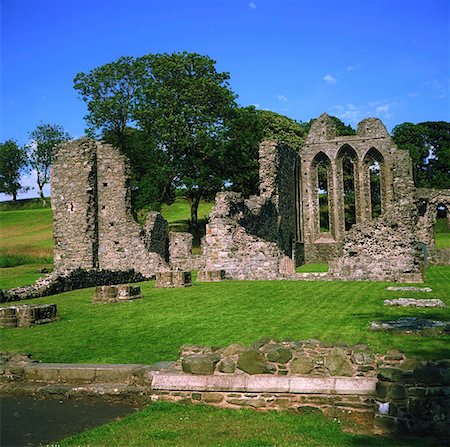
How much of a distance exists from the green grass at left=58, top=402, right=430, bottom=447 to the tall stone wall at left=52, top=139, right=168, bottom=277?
19.3m

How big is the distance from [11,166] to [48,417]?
74.9 m

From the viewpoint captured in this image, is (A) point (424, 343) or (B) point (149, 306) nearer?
(A) point (424, 343)

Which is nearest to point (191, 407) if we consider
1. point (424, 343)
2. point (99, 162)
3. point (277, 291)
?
point (424, 343)

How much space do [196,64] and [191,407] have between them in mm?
34682

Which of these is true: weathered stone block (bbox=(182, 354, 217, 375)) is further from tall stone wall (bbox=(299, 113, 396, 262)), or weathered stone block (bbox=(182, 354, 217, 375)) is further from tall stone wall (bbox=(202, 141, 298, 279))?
tall stone wall (bbox=(299, 113, 396, 262))

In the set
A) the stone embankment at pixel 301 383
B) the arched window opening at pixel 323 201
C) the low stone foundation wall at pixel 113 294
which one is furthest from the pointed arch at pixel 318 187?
the stone embankment at pixel 301 383

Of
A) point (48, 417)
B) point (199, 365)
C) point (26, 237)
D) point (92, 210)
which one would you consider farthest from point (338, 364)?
point (26, 237)

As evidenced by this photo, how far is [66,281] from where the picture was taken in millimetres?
18516

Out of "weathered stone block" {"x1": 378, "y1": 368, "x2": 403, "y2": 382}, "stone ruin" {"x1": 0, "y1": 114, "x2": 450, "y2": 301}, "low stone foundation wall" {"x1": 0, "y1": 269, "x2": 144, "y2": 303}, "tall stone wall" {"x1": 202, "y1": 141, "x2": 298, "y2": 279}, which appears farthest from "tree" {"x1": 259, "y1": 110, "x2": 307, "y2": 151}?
"weathered stone block" {"x1": 378, "y1": 368, "x2": 403, "y2": 382}

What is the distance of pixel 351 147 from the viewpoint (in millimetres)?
43938

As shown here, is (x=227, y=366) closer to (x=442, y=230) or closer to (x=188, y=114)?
(x=188, y=114)

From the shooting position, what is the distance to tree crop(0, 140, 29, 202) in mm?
73569

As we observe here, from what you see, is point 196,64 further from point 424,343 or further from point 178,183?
point 424,343

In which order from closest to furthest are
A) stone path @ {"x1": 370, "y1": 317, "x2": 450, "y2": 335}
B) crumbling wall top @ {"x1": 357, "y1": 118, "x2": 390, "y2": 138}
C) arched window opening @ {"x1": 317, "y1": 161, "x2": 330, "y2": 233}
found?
1. stone path @ {"x1": 370, "y1": 317, "x2": 450, "y2": 335}
2. crumbling wall top @ {"x1": 357, "y1": 118, "x2": 390, "y2": 138}
3. arched window opening @ {"x1": 317, "y1": 161, "x2": 330, "y2": 233}
